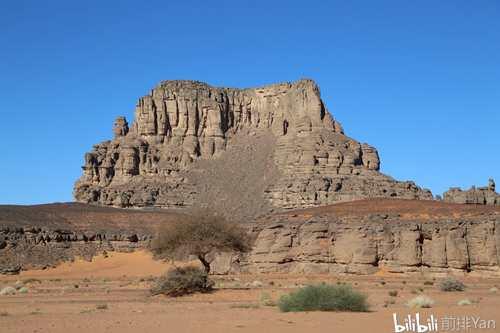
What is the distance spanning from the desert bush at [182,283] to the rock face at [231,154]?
197 feet

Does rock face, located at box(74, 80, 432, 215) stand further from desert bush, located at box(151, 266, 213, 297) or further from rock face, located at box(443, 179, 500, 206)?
desert bush, located at box(151, 266, 213, 297)

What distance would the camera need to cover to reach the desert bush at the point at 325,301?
23.2m

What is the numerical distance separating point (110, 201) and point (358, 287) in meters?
70.0

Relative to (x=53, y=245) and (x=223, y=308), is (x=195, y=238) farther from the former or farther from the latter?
(x=53, y=245)

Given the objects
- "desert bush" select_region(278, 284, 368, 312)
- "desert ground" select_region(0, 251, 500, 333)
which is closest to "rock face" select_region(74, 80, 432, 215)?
"desert ground" select_region(0, 251, 500, 333)

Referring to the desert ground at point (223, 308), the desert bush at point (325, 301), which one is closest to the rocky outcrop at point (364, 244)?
the desert ground at point (223, 308)

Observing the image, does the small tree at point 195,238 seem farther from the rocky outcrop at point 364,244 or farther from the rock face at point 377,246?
the rock face at point 377,246

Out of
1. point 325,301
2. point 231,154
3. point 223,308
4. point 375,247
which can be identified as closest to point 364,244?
point 375,247

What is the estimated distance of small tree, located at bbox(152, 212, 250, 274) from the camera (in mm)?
38219

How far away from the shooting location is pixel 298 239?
5100cm

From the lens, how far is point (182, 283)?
3400 cm

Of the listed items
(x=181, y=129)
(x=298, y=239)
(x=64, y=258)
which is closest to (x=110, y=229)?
(x=64, y=258)

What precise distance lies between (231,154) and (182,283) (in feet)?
296

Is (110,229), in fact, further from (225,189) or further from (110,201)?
(225,189)
